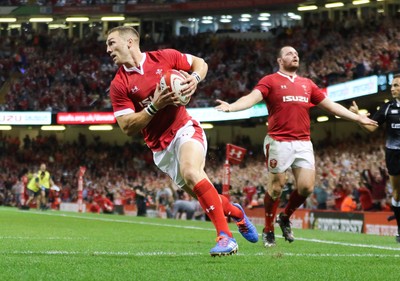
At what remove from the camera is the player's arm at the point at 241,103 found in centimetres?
917

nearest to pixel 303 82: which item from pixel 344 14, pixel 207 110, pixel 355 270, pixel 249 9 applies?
pixel 355 270

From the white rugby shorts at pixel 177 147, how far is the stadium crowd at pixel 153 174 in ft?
36.1

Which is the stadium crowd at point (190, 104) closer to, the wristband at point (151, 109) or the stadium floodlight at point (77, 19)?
the stadium floodlight at point (77, 19)

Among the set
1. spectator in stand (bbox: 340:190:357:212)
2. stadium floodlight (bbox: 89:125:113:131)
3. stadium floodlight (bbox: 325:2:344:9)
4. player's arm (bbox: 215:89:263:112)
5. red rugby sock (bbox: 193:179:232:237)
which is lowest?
spectator in stand (bbox: 340:190:357:212)

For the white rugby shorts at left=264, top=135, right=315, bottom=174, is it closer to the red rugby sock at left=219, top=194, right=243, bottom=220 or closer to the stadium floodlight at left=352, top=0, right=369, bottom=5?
the red rugby sock at left=219, top=194, right=243, bottom=220

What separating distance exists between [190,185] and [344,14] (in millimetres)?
38613

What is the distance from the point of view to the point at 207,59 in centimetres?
4962

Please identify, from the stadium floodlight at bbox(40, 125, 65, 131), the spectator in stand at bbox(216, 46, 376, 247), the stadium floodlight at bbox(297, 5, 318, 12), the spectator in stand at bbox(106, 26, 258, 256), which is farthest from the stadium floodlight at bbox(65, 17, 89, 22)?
the spectator in stand at bbox(106, 26, 258, 256)

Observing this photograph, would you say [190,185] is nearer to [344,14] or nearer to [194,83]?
[194,83]

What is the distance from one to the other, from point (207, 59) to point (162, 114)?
134 feet

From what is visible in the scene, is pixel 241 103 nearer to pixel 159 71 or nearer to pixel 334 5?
pixel 159 71

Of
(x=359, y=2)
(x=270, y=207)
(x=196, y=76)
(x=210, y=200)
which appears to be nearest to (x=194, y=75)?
(x=196, y=76)

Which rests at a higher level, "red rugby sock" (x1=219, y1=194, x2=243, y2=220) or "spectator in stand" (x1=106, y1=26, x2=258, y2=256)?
"spectator in stand" (x1=106, y1=26, x2=258, y2=256)

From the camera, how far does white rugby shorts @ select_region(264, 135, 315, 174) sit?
460 inches
